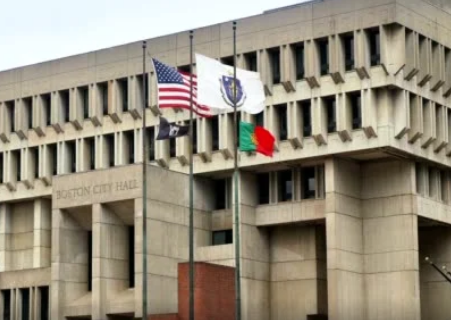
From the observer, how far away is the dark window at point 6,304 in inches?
3762

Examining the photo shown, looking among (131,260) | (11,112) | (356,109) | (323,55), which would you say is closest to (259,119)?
(323,55)

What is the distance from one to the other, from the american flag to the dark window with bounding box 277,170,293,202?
22911 millimetres

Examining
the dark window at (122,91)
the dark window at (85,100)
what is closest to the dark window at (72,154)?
the dark window at (85,100)

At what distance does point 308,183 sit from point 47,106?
21.6 m

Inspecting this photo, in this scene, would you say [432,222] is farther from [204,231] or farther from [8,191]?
[8,191]

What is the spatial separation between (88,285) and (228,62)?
17.2 meters

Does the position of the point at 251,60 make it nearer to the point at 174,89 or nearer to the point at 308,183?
the point at 308,183

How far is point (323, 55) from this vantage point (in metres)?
85.9

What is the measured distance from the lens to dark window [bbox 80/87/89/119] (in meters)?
96.2

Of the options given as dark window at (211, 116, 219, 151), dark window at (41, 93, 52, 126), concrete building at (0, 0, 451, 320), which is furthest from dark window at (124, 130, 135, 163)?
dark window at (41, 93, 52, 126)

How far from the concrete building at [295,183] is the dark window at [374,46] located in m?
0.08

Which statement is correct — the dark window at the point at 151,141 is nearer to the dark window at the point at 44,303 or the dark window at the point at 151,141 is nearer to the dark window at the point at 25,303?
the dark window at the point at 44,303

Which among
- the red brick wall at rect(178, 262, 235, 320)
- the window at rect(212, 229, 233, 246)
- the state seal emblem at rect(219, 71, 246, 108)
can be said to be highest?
the state seal emblem at rect(219, 71, 246, 108)

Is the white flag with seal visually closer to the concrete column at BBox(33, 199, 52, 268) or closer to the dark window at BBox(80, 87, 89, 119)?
the dark window at BBox(80, 87, 89, 119)
